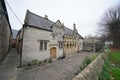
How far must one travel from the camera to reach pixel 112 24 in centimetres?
2970

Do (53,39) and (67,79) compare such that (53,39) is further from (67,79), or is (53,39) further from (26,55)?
(67,79)

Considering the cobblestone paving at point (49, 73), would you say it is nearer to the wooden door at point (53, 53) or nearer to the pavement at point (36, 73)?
the pavement at point (36, 73)

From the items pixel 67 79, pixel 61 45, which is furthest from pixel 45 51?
pixel 67 79

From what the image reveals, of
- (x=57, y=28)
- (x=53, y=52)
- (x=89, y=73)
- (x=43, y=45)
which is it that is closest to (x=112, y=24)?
(x=57, y=28)

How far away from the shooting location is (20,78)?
28.8 ft

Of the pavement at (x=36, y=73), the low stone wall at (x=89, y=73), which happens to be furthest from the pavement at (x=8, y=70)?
the low stone wall at (x=89, y=73)

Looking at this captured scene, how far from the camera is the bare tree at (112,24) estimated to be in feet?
95.7

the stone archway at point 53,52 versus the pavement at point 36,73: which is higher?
the stone archway at point 53,52

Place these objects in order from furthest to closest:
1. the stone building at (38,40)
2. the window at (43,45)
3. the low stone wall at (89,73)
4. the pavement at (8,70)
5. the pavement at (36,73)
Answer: the window at (43,45), the stone building at (38,40), the pavement at (36,73), the pavement at (8,70), the low stone wall at (89,73)

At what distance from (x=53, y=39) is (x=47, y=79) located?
930cm

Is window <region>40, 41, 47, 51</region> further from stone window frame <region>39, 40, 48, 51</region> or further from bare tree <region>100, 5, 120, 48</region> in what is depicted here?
bare tree <region>100, 5, 120, 48</region>

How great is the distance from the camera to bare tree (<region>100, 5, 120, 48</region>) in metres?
29.2

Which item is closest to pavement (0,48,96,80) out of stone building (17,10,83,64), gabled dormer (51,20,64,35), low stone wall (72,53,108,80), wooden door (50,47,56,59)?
stone building (17,10,83,64)

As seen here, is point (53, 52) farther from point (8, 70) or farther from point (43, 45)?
point (8, 70)
